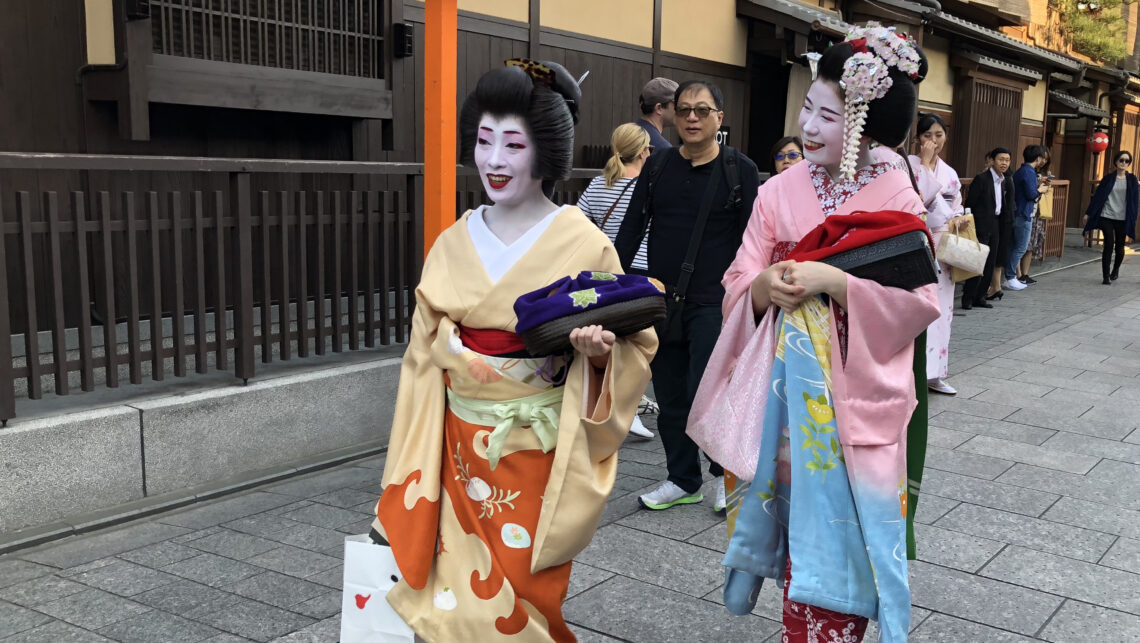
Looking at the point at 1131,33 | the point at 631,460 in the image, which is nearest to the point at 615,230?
the point at 631,460

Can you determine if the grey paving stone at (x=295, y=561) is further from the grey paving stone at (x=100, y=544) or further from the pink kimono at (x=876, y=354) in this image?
the pink kimono at (x=876, y=354)

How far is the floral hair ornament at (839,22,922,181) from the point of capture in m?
2.81

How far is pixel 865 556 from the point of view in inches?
108

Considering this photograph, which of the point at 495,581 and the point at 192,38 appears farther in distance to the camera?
the point at 192,38

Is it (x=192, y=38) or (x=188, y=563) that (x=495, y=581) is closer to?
(x=188, y=563)

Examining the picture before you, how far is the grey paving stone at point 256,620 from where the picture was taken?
344cm

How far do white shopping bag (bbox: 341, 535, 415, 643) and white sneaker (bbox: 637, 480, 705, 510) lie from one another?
2252mm

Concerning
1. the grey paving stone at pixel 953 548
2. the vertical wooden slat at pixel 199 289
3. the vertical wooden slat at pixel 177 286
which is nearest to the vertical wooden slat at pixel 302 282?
the vertical wooden slat at pixel 199 289

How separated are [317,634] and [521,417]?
138cm

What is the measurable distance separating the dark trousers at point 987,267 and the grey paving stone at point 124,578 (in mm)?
10293

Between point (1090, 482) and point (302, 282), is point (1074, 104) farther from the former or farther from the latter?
point (302, 282)

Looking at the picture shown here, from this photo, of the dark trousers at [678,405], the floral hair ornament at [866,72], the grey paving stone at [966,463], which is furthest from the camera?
the grey paving stone at [966,463]

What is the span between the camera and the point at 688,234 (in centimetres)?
461

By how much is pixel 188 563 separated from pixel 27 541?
29.3 inches
